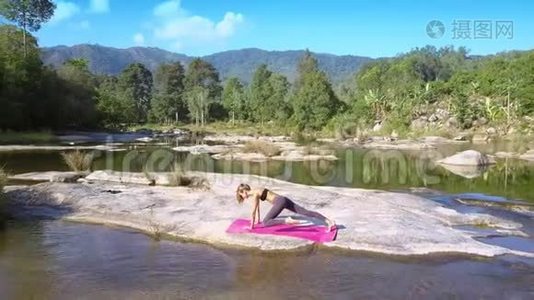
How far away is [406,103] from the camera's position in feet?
257

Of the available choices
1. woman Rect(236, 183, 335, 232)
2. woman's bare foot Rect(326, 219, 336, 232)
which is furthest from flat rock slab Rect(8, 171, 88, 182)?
woman's bare foot Rect(326, 219, 336, 232)

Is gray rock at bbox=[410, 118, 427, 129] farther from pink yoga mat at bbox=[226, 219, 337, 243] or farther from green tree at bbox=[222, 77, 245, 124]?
pink yoga mat at bbox=[226, 219, 337, 243]

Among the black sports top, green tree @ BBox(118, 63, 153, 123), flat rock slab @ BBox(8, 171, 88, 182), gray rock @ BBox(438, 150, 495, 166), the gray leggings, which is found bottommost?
gray rock @ BBox(438, 150, 495, 166)

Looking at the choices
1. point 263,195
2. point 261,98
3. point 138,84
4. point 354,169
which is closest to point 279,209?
point 263,195

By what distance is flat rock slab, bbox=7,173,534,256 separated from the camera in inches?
464

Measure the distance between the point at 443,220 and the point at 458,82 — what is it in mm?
77863

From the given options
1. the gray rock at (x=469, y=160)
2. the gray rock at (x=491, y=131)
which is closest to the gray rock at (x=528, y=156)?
the gray rock at (x=469, y=160)

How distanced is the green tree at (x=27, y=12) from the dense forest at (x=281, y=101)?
223mm

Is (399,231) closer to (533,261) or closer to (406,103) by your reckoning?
(533,261)

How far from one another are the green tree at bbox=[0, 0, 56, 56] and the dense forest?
0.22 metres

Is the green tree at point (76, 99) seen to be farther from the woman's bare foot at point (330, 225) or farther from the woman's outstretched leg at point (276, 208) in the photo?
the woman's bare foot at point (330, 225)

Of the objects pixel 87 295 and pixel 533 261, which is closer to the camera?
pixel 87 295

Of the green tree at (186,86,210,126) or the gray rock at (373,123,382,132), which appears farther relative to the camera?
the green tree at (186,86,210,126)

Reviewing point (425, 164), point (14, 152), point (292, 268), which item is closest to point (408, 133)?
point (425, 164)
